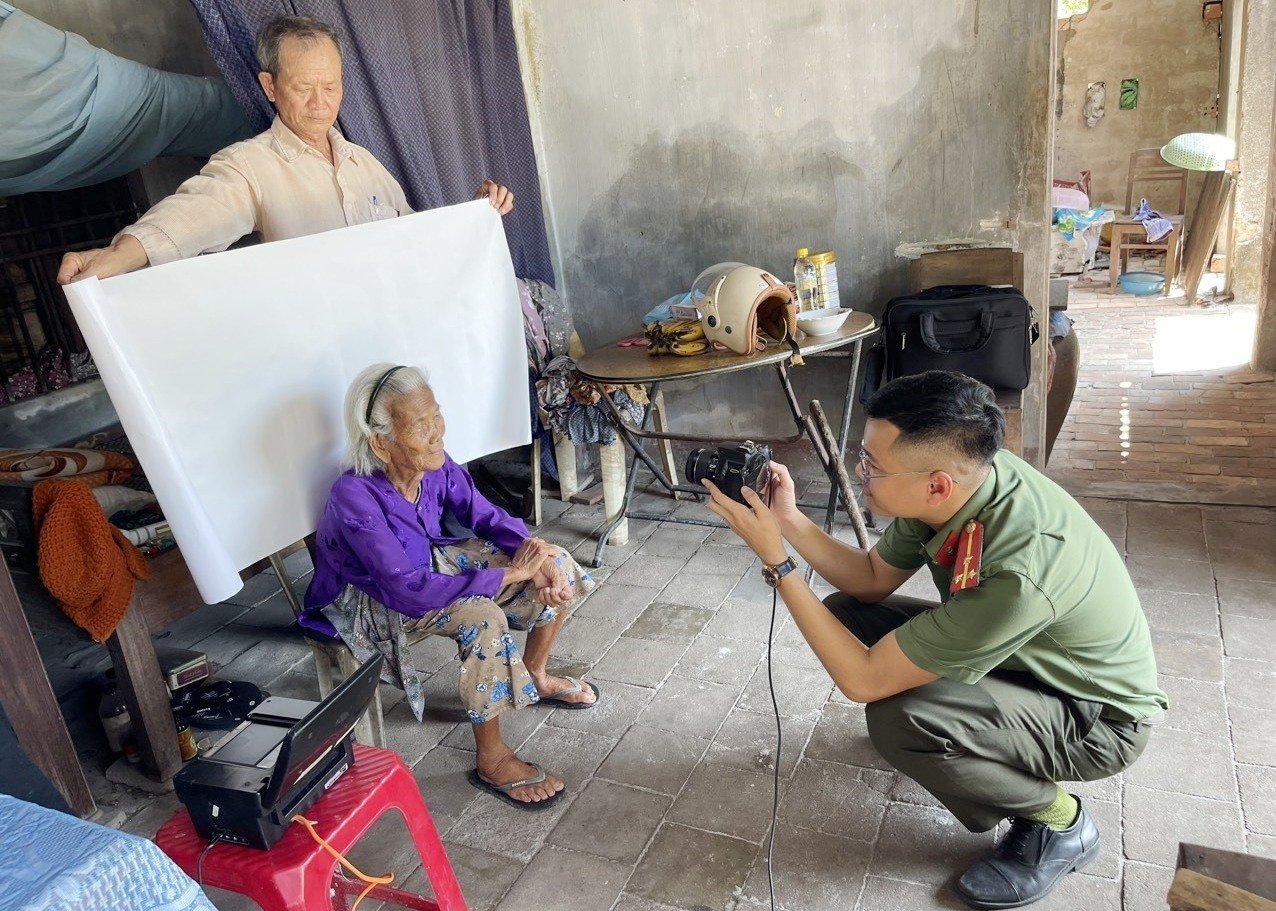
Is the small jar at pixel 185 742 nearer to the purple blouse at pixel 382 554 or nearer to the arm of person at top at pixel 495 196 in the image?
the purple blouse at pixel 382 554

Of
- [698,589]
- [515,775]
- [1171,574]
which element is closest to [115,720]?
[515,775]

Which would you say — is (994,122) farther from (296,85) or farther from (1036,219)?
(296,85)

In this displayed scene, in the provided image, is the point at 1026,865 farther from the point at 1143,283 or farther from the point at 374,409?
the point at 1143,283

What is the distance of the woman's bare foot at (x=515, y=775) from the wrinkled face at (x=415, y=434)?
797 millimetres

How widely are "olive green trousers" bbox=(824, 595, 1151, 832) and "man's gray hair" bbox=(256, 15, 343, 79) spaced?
236 centimetres

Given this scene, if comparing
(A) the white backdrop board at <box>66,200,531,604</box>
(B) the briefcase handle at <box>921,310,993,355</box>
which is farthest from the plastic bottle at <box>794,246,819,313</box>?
(A) the white backdrop board at <box>66,200,531,604</box>

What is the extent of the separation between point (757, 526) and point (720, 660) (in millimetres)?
1096

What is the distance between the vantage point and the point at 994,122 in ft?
12.3

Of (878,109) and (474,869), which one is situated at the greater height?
(878,109)

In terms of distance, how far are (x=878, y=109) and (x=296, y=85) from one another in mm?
2299

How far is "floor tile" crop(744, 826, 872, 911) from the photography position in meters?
2.07

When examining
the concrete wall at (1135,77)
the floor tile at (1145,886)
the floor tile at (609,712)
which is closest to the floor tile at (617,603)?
the floor tile at (609,712)

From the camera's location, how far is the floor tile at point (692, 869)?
2123mm

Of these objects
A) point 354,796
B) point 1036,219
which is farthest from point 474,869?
point 1036,219
